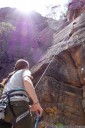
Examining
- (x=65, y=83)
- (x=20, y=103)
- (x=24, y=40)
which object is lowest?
(x=24, y=40)

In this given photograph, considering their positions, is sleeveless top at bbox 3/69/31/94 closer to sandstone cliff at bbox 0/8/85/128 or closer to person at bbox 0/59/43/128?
person at bbox 0/59/43/128

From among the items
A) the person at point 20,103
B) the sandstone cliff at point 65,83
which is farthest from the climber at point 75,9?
the person at point 20,103

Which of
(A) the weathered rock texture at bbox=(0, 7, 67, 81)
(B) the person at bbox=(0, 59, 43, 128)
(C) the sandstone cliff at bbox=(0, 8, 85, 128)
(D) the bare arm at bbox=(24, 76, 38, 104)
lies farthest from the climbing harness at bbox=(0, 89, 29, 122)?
(A) the weathered rock texture at bbox=(0, 7, 67, 81)

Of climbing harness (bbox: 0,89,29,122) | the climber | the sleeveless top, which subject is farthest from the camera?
the climber

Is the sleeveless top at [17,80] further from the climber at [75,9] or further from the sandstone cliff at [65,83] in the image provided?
the climber at [75,9]

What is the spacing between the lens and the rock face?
29.8 ft

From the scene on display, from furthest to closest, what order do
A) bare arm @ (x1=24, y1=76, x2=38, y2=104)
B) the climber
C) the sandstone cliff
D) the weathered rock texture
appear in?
1. the climber
2. the weathered rock texture
3. the sandstone cliff
4. bare arm @ (x1=24, y1=76, x2=38, y2=104)

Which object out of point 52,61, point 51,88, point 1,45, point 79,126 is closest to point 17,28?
point 1,45

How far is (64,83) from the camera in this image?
10.2 metres

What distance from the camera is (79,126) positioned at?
8.55 m

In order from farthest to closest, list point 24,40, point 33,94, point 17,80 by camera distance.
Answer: point 24,40, point 17,80, point 33,94

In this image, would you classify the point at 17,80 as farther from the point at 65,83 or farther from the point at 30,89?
the point at 65,83

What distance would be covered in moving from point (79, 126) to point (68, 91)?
1.59 meters

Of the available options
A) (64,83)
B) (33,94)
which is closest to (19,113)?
(33,94)
